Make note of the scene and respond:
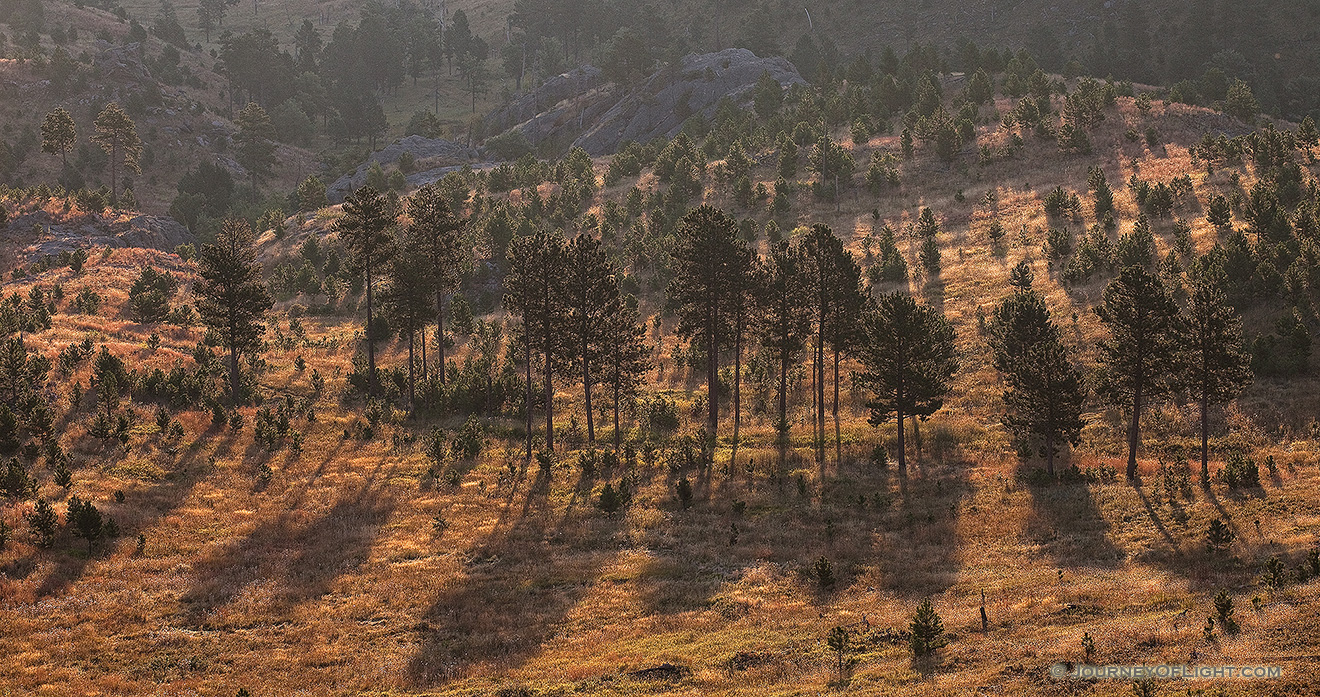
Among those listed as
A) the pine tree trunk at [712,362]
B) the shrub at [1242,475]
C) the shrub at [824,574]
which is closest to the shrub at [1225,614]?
the shrub at [824,574]

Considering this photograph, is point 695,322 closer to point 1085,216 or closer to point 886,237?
point 886,237

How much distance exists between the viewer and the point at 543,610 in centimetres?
2783

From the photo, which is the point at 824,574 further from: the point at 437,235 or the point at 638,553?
the point at 437,235

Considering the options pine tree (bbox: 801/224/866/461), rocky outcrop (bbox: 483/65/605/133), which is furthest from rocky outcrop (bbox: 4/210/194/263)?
pine tree (bbox: 801/224/866/461)

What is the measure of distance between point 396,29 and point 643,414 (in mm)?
163056

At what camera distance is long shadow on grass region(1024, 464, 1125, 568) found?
3011cm

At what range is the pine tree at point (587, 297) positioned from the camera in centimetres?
4616

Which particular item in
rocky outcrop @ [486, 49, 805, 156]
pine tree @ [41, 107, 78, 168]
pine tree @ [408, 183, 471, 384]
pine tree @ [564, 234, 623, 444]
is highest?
rocky outcrop @ [486, 49, 805, 156]

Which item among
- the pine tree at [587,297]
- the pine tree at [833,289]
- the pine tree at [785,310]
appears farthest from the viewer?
the pine tree at [785,310]

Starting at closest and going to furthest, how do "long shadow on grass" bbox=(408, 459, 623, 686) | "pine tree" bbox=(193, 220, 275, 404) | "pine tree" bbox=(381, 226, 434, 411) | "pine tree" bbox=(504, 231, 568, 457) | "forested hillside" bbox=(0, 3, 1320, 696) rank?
"forested hillside" bbox=(0, 3, 1320, 696), "long shadow on grass" bbox=(408, 459, 623, 686), "pine tree" bbox=(504, 231, 568, 457), "pine tree" bbox=(193, 220, 275, 404), "pine tree" bbox=(381, 226, 434, 411)

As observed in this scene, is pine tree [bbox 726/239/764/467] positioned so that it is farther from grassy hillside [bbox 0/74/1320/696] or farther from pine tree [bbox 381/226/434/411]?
pine tree [bbox 381/226/434/411]

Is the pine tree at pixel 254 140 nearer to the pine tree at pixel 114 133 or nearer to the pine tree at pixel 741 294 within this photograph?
the pine tree at pixel 114 133

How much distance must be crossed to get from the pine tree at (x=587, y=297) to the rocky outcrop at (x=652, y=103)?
8421 centimetres

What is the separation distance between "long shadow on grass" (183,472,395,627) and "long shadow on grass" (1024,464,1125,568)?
2746 centimetres
